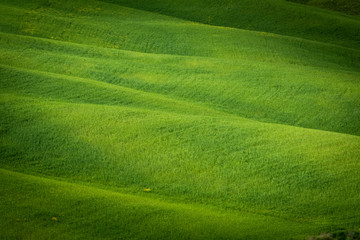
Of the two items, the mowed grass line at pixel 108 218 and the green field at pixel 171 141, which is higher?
the green field at pixel 171 141

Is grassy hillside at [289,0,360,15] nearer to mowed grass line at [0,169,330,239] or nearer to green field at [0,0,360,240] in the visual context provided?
green field at [0,0,360,240]

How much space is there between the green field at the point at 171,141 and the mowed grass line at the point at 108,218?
42 millimetres

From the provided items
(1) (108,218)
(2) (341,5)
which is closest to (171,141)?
(1) (108,218)

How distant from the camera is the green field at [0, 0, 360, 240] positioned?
34.0 ft

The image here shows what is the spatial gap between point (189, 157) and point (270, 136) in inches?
147

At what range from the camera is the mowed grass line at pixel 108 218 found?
9445 millimetres

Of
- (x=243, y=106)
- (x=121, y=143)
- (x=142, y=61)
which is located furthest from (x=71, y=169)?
(x=142, y=61)

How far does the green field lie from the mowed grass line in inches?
1.7

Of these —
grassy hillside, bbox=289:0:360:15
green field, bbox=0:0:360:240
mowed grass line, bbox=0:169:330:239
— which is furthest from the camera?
grassy hillside, bbox=289:0:360:15

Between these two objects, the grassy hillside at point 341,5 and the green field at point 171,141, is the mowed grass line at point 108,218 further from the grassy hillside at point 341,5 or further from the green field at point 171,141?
the grassy hillside at point 341,5

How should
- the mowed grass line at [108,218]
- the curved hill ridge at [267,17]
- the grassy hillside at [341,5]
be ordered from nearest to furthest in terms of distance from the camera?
the mowed grass line at [108,218], the curved hill ridge at [267,17], the grassy hillside at [341,5]

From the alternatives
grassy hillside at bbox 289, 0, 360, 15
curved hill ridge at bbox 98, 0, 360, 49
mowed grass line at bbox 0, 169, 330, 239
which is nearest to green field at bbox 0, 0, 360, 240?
mowed grass line at bbox 0, 169, 330, 239

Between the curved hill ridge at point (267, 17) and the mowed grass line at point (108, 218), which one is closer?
the mowed grass line at point (108, 218)

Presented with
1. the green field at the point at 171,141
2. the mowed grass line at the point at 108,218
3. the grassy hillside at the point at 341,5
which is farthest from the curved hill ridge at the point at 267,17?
the mowed grass line at the point at 108,218
